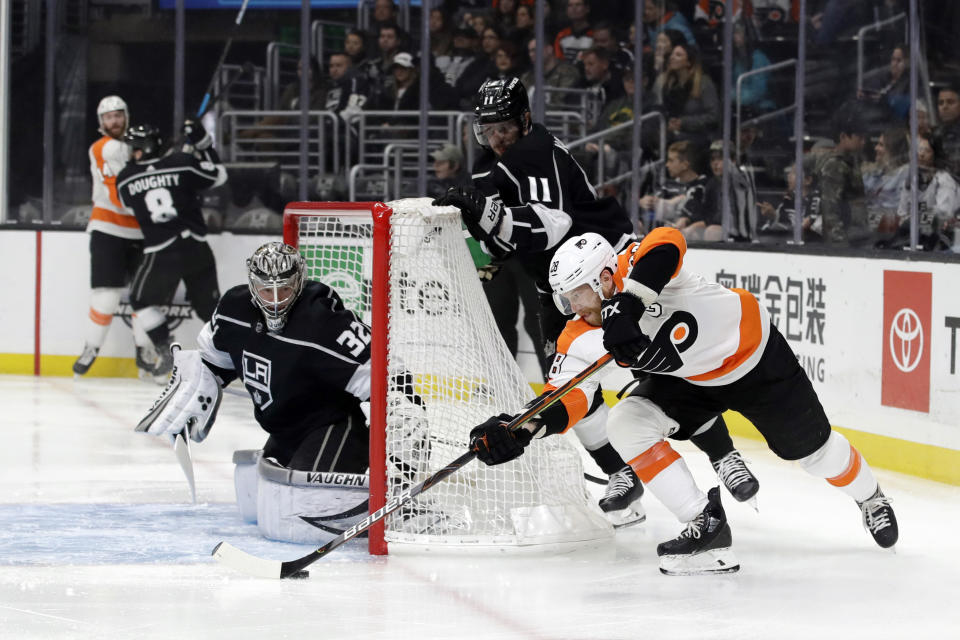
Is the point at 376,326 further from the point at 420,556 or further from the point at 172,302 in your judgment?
the point at 172,302

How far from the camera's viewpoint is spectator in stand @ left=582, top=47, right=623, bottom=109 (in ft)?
23.2

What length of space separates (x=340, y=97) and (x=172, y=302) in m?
1.41

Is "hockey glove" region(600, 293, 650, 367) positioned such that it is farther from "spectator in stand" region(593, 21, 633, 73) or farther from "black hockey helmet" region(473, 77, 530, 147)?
"spectator in stand" region(593, 21, 633, 73)

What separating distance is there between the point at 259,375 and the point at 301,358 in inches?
5.1

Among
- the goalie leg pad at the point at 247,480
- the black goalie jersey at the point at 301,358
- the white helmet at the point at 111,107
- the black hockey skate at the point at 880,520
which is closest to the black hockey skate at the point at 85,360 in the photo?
the white helmet at the point at 111,107

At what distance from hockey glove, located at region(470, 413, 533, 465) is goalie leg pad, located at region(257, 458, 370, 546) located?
506mm

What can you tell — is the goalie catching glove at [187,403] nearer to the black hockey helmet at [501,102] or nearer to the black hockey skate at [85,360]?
the black hockey helmet at [501,102]

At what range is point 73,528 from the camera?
382 centimetres

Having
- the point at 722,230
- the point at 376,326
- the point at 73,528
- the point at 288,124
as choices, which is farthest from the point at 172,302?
the point at 376,326

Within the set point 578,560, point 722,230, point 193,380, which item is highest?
point 722,230

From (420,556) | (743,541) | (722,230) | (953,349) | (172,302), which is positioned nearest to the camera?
(420,556)

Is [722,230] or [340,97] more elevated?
[340,97]

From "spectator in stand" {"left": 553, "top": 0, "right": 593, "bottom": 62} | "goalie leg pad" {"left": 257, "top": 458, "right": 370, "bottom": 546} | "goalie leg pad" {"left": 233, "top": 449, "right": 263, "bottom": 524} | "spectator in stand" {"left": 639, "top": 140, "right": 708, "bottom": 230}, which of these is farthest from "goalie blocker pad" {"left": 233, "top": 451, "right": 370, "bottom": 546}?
"spectator in stand" {"left": 553, "top": 0, "right": 593, "bottom": 62}

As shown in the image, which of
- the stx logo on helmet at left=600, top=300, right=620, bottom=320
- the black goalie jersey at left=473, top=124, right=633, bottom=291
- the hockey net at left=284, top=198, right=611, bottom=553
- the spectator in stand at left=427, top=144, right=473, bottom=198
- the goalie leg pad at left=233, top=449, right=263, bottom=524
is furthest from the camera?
the spectator in stand at left=427, top=144, right=473, bottom=198
